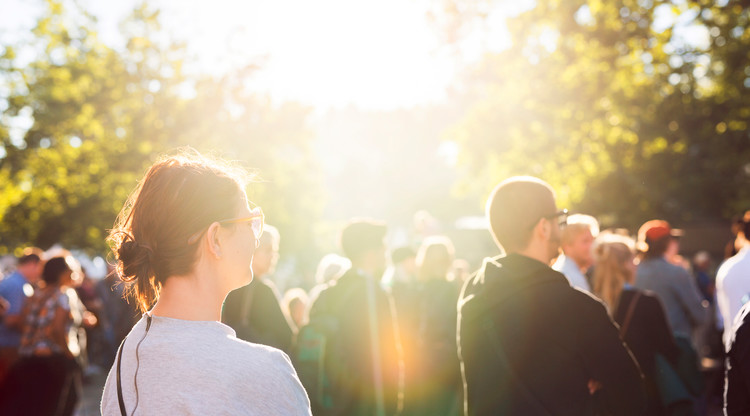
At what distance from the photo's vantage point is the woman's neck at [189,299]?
1886mm

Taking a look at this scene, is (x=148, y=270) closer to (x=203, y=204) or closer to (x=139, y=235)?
(x=139, y=235)

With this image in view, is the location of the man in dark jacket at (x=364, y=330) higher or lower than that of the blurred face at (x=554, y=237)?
lower

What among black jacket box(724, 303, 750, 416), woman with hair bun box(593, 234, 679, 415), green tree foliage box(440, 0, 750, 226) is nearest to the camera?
black jacket box(724, 303, 750, 416)

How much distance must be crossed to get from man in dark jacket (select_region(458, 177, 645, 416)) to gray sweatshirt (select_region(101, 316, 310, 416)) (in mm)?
1529

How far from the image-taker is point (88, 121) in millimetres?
17375

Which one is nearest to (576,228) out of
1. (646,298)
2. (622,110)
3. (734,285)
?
(646,298)

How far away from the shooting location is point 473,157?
76.2 feet

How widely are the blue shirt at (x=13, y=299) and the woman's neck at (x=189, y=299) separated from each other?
6642mm

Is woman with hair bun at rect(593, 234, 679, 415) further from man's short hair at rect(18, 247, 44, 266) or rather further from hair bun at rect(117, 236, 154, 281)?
man's short hair at rect(18, 247, 44, 266)

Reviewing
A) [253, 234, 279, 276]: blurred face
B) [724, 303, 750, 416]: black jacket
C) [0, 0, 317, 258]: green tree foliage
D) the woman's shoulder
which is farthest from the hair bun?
[0, 0, 317, 258]: green tree foliage

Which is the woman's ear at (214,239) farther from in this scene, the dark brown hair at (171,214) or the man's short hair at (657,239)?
the man's short hair at (657,239)

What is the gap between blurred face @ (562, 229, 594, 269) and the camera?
542cm

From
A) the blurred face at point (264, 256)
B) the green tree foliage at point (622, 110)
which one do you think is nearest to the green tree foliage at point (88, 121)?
the blurred face at point (264, 256)

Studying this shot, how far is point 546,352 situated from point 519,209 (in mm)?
717
